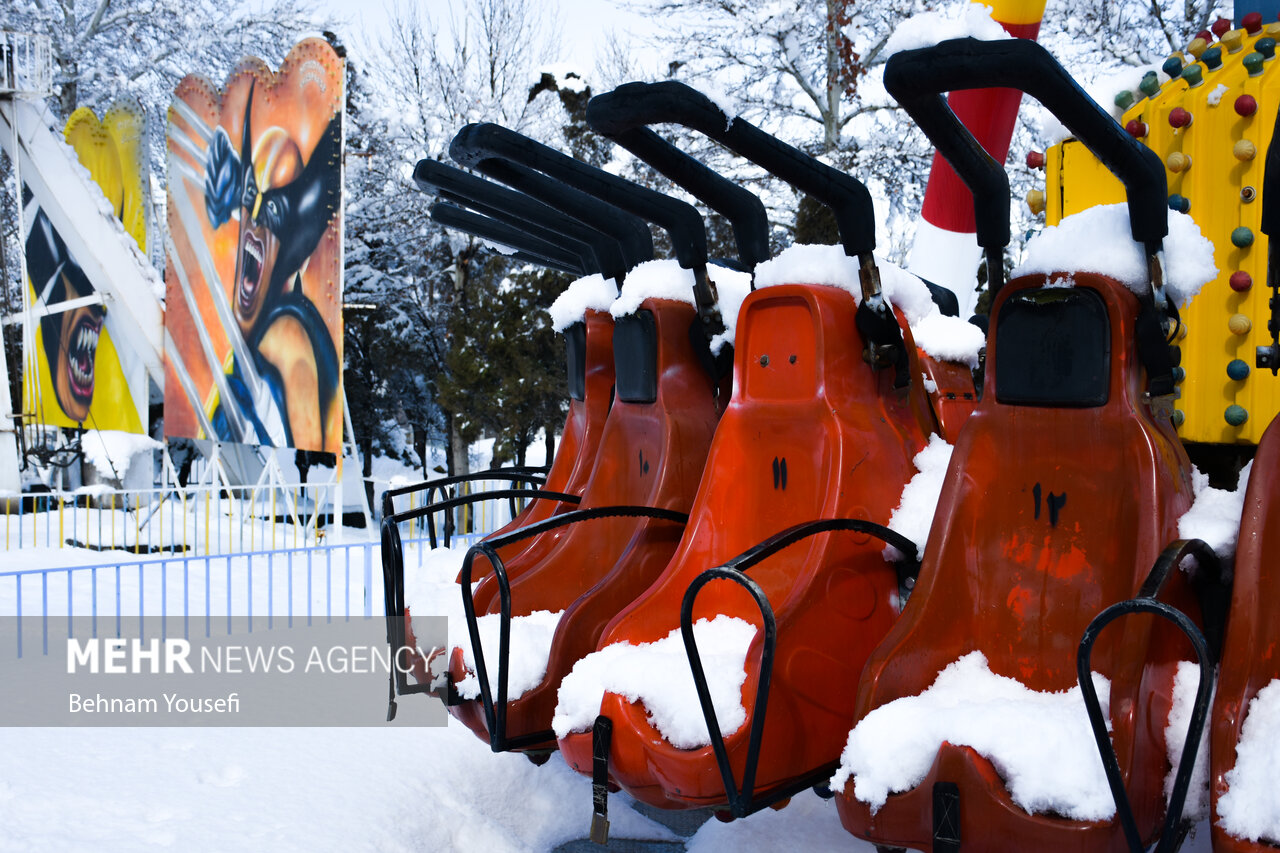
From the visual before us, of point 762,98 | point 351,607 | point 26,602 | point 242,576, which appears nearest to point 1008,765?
point 351,607

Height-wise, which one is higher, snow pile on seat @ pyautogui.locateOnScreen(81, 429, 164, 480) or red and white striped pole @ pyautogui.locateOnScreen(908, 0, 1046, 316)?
red and white striped pole @ pyautogui.locateOnScreen(908, 0, 1046, 316)

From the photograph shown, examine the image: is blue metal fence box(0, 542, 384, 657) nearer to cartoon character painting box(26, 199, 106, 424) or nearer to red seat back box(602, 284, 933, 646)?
red seat back box(602, 284, 933, 646)

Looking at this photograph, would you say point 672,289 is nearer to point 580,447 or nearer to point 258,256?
point 580,447

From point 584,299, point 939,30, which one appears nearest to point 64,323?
point 584,299

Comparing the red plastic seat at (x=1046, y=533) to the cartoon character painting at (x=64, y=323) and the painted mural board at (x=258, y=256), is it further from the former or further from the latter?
the cartoon character painting at (x=64, y=323)

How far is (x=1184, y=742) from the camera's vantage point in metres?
1.52

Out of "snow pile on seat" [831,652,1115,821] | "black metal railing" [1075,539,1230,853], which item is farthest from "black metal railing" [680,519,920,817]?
"black metal railing" [1075,539,1230,853]

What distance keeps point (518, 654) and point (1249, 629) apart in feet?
5.39

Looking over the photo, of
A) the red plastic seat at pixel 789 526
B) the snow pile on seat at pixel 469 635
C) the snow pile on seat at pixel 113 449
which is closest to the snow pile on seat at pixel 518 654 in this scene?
the snow pile on seat at pixel 469 635

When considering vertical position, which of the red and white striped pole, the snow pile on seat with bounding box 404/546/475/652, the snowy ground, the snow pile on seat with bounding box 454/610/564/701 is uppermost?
the red and white striped pole

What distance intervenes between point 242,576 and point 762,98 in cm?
857

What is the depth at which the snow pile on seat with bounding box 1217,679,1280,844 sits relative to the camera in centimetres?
136

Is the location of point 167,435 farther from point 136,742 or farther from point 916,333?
point 916,333

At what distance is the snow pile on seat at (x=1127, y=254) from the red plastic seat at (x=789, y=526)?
0.57 metres
